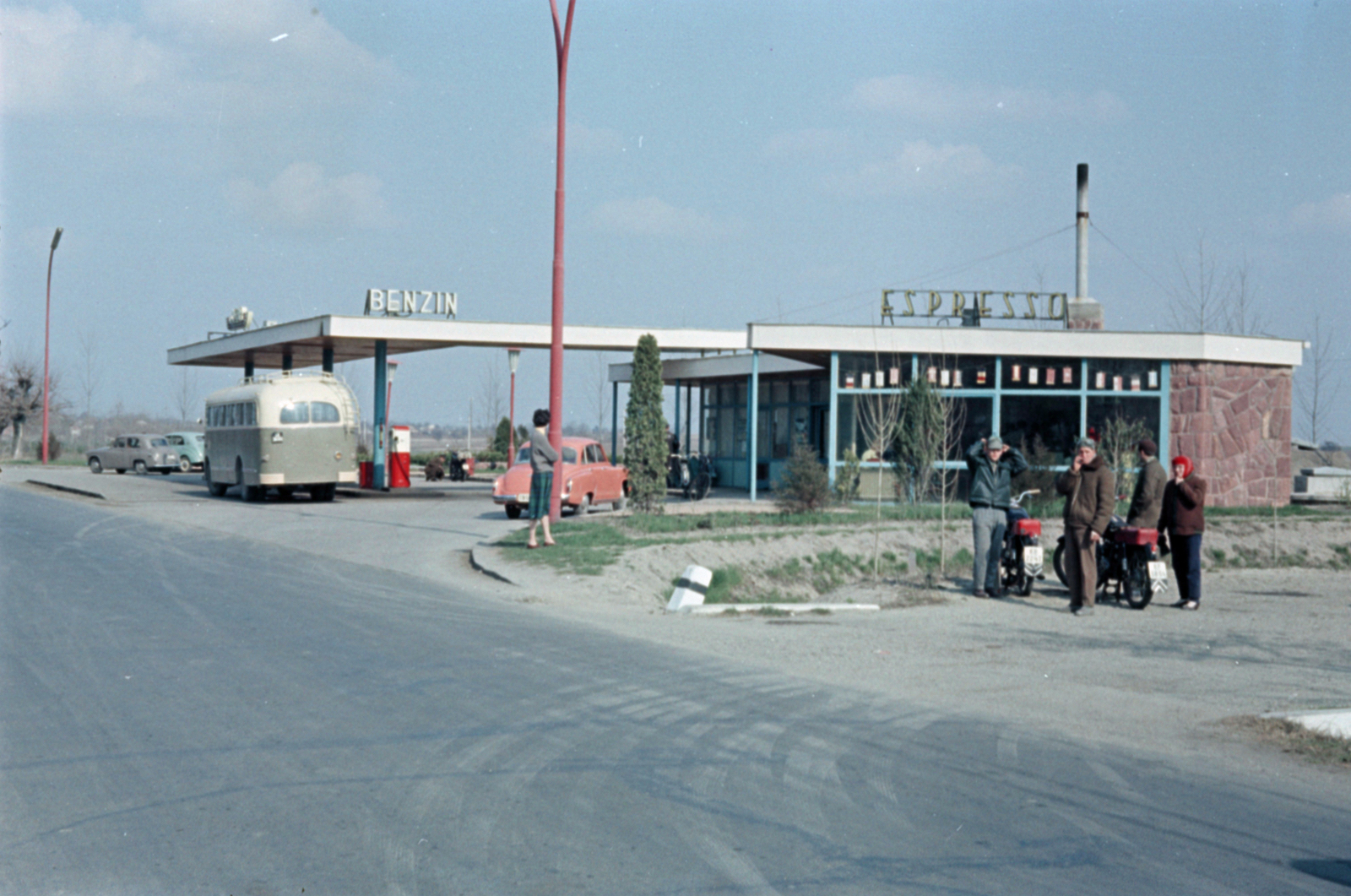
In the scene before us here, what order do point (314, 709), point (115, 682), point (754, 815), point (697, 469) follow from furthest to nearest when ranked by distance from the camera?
1. point (697, 469)
2. point (115, 682)
3. point (314, 709)
4. point (754, 815)

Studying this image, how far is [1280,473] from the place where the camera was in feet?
91.5

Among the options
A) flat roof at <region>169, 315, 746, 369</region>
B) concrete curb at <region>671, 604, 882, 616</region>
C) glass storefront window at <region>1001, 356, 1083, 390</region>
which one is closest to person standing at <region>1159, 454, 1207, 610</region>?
concrete curb at <region>671, 604, 882, 616</region>

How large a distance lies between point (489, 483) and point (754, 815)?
1511 inches

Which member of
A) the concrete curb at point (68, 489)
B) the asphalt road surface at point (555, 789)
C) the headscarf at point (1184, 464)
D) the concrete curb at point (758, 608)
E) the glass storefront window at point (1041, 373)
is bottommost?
the concrete curb at point (758, 608)

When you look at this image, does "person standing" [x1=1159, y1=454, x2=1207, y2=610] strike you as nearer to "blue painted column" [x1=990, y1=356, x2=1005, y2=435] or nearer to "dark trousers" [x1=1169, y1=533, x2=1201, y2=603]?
"dark trousers" [x1=1169, y1=533, x2=1201, y2=603]

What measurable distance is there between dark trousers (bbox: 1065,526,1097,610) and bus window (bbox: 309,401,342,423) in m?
21.7

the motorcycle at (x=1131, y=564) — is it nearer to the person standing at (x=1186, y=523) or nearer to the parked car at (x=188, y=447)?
the person standing at (x=1186, y=523)

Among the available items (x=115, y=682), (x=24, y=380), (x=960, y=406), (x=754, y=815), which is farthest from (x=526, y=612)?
(x=24, y=380)

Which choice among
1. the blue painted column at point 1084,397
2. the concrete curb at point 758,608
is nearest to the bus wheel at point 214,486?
the concrete curb at point 758,608

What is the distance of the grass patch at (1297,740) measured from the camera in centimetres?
659

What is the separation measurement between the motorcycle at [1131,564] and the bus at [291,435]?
2077 centimetres

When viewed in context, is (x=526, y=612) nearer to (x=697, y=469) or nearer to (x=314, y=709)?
(x=314, y=709)

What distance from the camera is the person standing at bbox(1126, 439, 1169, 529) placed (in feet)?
42.6

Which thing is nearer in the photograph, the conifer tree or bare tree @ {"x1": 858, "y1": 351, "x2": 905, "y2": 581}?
bare tree @ {"x1": 858, "y1": 351, "x2": 905, "y2": 581}
